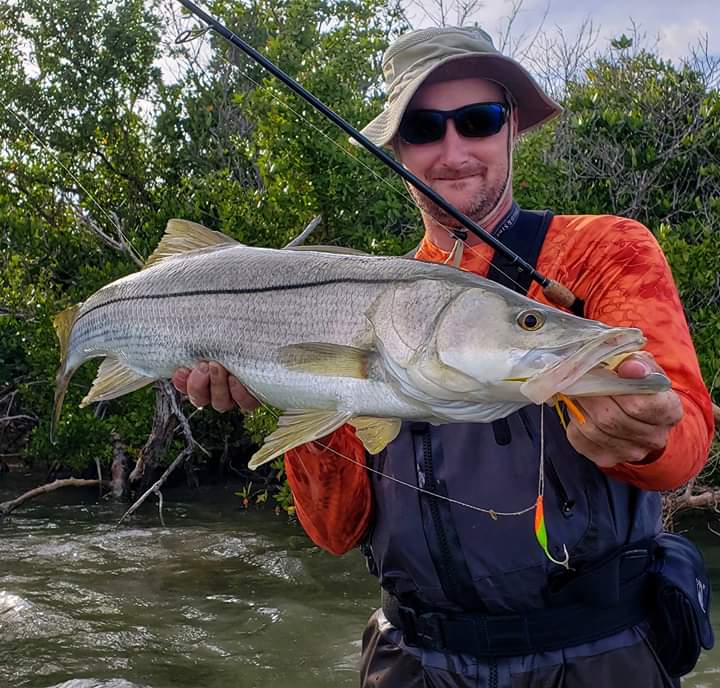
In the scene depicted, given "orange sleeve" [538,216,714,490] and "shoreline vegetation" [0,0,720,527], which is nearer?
"orange sleeve" [538,216,714,490]

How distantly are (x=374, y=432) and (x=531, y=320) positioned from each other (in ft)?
1.78

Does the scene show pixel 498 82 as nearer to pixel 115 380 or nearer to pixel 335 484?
pixel 335 484

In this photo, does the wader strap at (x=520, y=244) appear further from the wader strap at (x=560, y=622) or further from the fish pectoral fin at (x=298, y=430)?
the wader strap at (x=560, y=622)

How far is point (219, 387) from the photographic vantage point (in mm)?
2600

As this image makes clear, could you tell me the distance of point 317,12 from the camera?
11188 mm

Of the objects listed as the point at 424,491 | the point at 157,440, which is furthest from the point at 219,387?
the point at 157,440

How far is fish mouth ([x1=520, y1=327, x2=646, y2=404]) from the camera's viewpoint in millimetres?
1694

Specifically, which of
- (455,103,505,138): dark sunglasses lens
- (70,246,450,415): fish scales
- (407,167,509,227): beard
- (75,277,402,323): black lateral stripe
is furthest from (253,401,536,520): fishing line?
(455,103,505,138): dark sunglasses lens

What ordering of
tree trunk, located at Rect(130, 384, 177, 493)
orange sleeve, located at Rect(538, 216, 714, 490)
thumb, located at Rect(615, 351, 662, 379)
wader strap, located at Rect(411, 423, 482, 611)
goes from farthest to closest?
1. tree trunk, located at Rect(130, 384, 177, 493)
2. wader strap, located at Rect(411, 423, 482, 611)
3. orange sleeve, located at Rect(538, 216, 714, 490)
4. thumb, located at Rect(615, 351, 662, 379)

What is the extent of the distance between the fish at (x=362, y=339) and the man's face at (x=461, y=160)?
621mm

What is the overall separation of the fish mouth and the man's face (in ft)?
3.73

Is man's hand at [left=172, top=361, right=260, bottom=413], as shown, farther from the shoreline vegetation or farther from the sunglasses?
the shoreline vegetation

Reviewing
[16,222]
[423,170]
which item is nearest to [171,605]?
[423,170]

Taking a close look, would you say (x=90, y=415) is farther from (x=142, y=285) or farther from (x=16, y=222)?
(x=142, y=285)
